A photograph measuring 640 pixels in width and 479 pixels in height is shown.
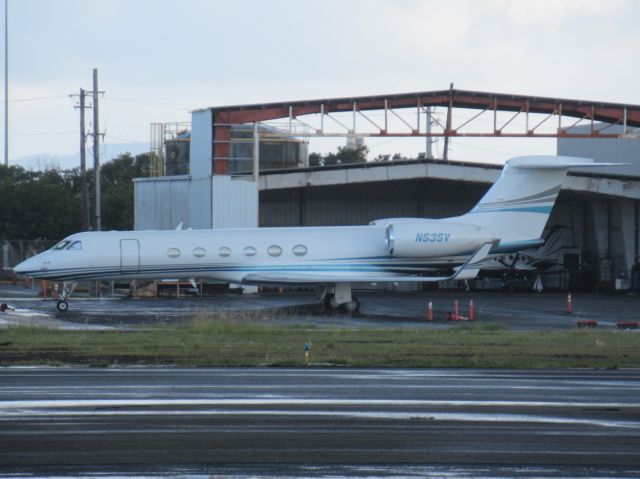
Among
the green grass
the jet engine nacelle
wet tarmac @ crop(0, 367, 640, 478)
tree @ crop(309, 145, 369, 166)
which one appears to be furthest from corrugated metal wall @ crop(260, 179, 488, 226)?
tree @ crop(309, 145, 369, 166)

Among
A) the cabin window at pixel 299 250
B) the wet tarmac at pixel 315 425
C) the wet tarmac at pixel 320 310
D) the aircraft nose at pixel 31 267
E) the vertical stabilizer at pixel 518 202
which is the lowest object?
the wet tarmac at pixel 320 310

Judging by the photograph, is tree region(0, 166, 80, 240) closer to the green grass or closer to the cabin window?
the cabin window

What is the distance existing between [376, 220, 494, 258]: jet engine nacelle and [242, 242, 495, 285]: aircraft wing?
72 centimetres

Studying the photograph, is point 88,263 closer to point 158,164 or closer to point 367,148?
point 158,164

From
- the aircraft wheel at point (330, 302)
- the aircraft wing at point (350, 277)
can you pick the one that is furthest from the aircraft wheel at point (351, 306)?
the aircraft wing at point (350, 277)

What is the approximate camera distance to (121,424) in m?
10.7

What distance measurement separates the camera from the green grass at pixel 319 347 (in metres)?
17.5

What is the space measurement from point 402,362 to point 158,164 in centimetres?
3720

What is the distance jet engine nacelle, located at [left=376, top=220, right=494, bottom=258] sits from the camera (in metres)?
31.1

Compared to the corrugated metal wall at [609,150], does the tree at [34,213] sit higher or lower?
lower

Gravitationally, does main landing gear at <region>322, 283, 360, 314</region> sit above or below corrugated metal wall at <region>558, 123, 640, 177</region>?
below

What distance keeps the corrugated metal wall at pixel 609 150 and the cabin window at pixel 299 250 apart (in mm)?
22357

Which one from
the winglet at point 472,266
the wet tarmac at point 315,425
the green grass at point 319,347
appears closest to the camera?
the wet tarmac at point 315,425

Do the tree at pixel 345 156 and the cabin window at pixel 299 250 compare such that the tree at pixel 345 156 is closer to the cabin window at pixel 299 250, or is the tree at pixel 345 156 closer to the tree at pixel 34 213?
the tree at pixel 34 213
